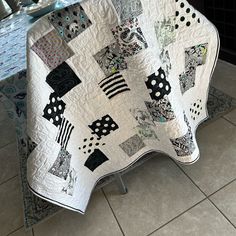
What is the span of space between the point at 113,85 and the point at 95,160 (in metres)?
0.36

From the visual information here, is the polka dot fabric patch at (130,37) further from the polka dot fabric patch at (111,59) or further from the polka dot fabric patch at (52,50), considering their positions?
the polka dot fabric patch at (52,50)

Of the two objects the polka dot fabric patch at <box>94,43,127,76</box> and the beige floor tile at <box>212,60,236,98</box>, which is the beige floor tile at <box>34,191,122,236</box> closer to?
the polka dot fabric patch at <box>94,43,127,76</box>

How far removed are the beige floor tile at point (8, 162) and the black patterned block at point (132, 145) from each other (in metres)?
0.87

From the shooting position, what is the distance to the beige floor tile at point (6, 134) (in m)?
2.00

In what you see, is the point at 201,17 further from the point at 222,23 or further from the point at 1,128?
the point at 1,128

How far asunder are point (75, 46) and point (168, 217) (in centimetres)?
79

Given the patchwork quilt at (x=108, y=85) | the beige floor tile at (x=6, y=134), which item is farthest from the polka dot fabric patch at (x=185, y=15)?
the beige floor tile at (x=6, y=134)

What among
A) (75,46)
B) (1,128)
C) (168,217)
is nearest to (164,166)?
(168,217)

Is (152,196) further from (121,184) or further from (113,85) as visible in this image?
(113,85)

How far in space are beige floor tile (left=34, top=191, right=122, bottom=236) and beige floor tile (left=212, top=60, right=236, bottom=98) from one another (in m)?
0.97

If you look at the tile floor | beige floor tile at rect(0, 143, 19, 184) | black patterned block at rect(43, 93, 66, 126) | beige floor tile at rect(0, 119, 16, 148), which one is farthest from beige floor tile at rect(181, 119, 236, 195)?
beige floor tile at rect(0, 119, 16, 148)

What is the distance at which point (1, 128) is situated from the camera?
2.20 m

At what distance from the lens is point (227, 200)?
110cm

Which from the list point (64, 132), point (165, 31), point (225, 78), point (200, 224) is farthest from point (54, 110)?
point (225, 78)
